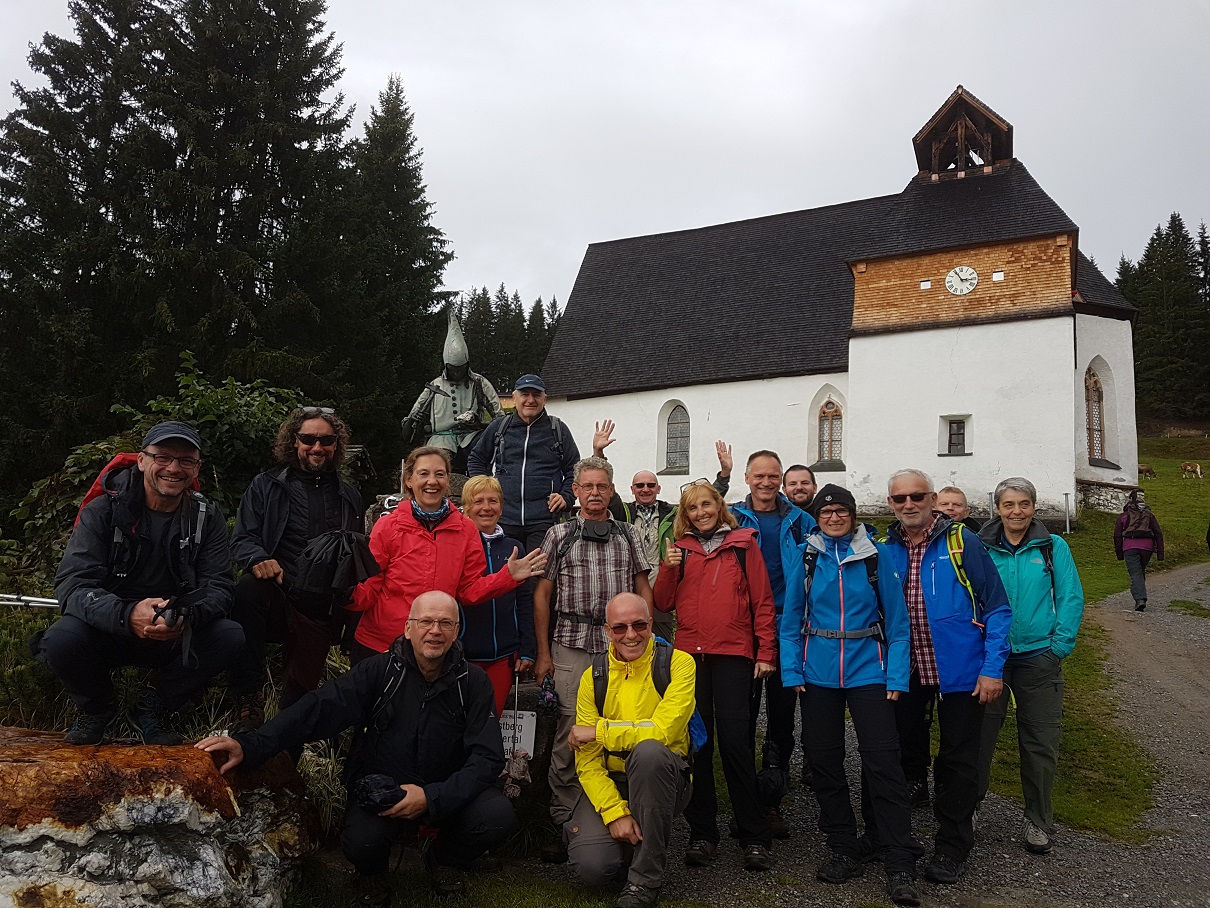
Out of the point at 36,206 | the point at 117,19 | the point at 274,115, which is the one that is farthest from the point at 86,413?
the point at 117,19

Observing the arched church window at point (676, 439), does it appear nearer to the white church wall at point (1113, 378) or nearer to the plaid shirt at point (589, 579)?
the white church wall at point (1113, 378)

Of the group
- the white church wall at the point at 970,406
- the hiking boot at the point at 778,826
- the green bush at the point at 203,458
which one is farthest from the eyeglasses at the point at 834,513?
the white church wall at the point at 970,406

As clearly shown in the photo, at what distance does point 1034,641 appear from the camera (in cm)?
476

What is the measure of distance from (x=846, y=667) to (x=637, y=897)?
1.43 metres

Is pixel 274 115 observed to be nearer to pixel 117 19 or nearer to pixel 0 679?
pixel 117 19

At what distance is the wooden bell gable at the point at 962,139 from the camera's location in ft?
76.0

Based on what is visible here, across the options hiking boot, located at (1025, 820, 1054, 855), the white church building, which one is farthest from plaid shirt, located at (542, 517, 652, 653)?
the white church building

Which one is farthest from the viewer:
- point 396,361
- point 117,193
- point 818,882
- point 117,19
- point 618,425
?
point 618,425

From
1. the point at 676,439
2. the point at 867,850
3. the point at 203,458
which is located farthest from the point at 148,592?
the point at 676,439

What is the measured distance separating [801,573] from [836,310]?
2147 centimetres

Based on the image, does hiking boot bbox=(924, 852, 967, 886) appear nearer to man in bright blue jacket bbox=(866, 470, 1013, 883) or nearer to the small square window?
man in bright blue jacket bbox=(866, 470, 1013, 883)

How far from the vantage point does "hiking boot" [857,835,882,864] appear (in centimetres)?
448

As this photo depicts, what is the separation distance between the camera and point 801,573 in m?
4.50

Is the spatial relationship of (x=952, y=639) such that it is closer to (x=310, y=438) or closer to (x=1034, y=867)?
(x=1034, y=867)
